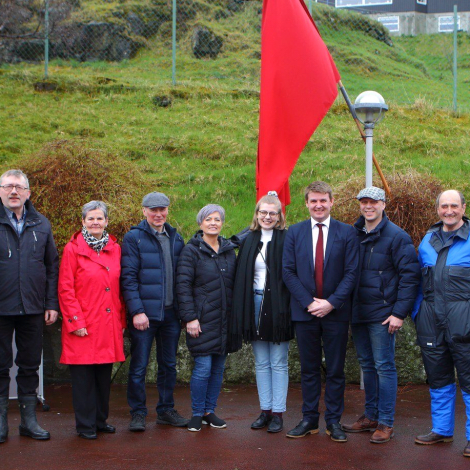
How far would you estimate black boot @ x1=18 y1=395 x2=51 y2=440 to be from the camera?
5.69 metres

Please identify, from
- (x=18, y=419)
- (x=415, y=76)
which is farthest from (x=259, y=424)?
(x=415, y=76)

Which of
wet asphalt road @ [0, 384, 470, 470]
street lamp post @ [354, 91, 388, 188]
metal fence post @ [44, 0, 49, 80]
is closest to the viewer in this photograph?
wet asphalt road @ [0, 384, 470, 470]

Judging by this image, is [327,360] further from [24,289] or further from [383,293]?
[24,289]

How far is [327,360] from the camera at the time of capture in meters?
5.85

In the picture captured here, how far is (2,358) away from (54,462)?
1.02m

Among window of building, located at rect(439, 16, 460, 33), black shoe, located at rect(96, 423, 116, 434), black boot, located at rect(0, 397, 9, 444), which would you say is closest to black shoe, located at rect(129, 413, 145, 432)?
black shoe, located at rect(96, 423, 116, 434)

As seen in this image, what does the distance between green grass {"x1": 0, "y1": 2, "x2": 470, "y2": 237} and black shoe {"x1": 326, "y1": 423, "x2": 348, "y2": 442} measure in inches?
163

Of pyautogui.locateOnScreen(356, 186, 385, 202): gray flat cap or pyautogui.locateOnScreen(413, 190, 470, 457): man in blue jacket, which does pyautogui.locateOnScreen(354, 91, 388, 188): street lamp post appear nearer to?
pyautogui.locateOnScreen(356, 186, 385, 202): gray flat cap

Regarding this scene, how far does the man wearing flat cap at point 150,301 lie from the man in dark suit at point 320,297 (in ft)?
3.41

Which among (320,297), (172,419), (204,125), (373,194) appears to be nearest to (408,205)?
(373,194)

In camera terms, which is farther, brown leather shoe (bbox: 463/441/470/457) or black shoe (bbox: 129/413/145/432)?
black shoe (bbox: 129/413/145/432)

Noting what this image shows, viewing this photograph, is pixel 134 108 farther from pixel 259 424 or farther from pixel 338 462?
pixel 338 462

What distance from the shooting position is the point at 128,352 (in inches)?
288

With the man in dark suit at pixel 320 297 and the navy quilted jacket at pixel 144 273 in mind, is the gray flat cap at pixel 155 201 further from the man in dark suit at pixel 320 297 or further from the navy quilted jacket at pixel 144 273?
the man in dark suit at pixel 320 297
